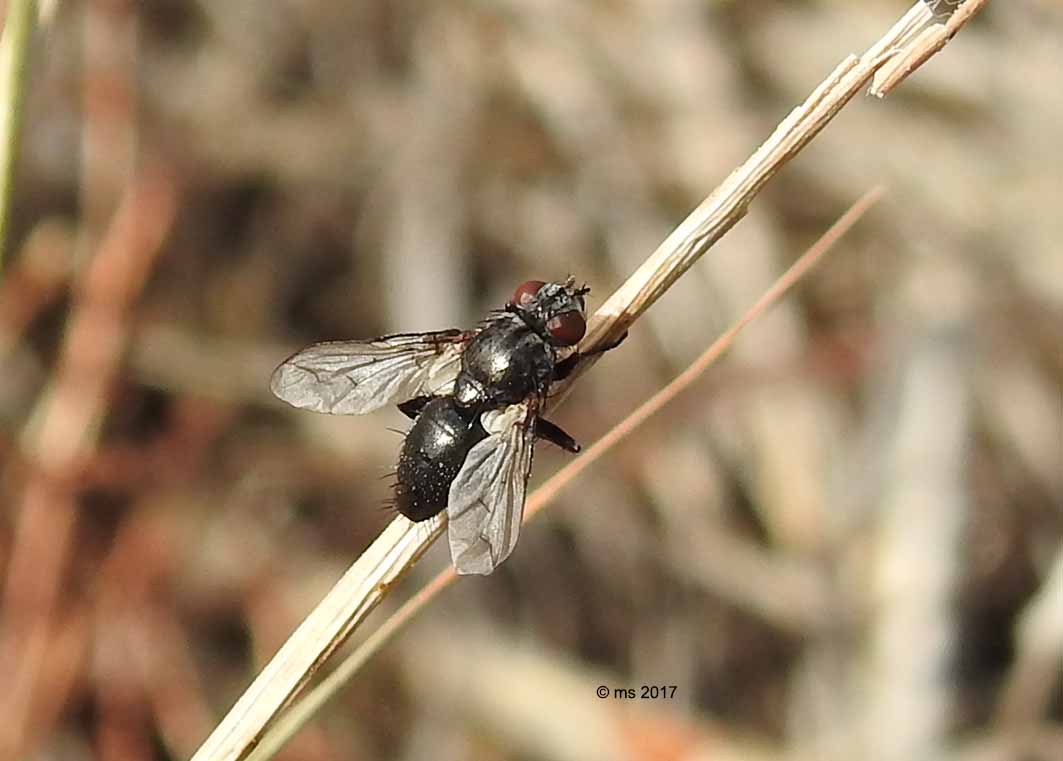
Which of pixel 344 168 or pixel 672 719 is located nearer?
pixel 672 719

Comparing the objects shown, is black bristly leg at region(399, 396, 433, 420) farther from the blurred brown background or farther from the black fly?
the blurred brown background

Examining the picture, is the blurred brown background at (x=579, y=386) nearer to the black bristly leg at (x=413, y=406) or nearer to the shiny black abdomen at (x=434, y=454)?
the black bristly leg at (x=413, y=406)

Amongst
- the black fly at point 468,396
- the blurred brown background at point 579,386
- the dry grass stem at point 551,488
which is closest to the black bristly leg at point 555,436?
the black fly at point 468,396

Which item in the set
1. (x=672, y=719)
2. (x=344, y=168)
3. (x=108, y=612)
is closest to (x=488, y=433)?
(x=672, y=719)

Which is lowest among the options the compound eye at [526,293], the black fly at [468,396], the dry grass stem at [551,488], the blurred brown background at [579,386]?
the dry grass stem at [551,488]

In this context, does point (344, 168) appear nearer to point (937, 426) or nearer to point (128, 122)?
point (128, 122)

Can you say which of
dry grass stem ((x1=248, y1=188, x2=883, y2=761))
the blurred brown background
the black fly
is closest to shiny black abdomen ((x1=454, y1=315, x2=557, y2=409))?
the black fly

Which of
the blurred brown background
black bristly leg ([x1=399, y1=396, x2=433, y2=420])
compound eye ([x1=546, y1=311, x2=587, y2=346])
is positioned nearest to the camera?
compound eye ([x1=546, y1=311, x2=587, y2=346])
